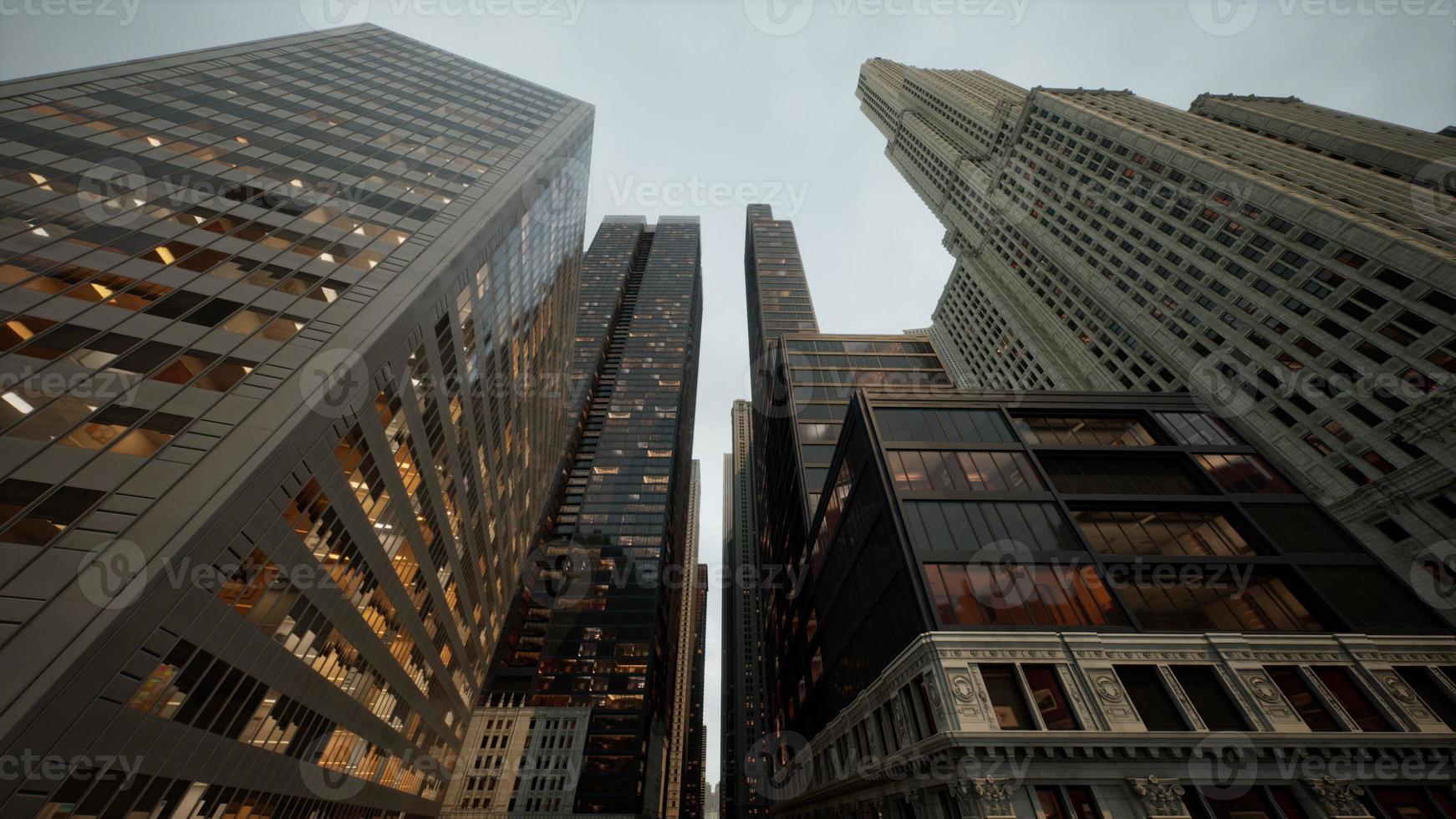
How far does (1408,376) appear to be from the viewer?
106ft

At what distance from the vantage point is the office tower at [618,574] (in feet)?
267

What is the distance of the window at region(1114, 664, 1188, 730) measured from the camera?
58.7ft

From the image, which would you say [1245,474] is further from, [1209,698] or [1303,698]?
[1209,698]

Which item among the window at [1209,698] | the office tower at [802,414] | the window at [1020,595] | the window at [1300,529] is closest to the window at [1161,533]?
the window at [1300,529]

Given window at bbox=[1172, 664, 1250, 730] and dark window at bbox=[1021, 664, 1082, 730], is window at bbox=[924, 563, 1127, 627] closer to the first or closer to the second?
dark window at bbox=[1021, 664, 1082, 730]

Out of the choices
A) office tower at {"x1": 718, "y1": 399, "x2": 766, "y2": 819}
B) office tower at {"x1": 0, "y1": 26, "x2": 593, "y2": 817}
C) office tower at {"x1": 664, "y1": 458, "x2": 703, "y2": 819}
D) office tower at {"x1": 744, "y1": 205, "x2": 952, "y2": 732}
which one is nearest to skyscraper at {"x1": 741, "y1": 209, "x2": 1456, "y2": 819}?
office tower at {"x1": 744, "y1": 205, "x2": 952, "y2": 732}

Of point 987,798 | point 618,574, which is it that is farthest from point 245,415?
point 618,574

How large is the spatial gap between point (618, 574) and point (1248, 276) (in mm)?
96938

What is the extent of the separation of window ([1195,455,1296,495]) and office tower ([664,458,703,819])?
392ft

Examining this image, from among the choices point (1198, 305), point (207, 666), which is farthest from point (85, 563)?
point (1198, 305)

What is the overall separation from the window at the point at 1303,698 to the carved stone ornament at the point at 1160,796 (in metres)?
6.65

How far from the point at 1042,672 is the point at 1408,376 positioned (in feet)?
122

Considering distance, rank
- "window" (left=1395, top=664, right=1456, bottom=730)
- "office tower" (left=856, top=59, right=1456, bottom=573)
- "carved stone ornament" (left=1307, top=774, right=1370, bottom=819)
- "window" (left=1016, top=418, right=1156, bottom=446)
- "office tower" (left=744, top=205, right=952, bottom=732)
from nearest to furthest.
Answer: "carved stone ornament" (left=1307, top=774, right=1370, bottom=819) < "window" (left=1395, top=664, right=1456, bottom=730) < "window" (left=1016, top=418, right=1156, bottom=446) < "office tower" (left=856, top=59, right=1456, bottom=573) < "office tower" (left=744, top=205, right=952, bottom=732)

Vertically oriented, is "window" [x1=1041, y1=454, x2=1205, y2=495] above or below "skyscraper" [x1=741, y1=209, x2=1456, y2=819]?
above
